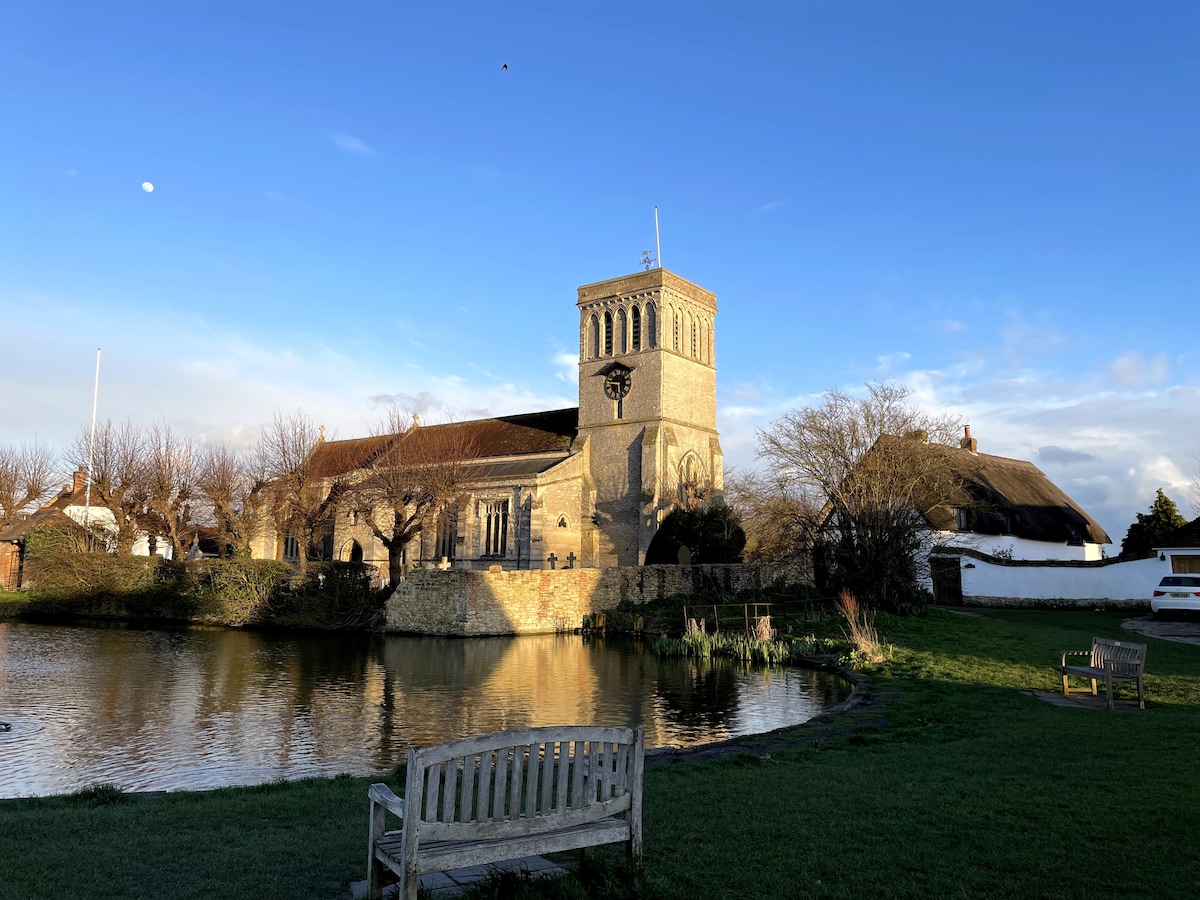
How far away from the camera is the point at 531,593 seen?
30.8 meters

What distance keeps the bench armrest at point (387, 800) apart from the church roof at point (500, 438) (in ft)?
121

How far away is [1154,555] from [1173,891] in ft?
107

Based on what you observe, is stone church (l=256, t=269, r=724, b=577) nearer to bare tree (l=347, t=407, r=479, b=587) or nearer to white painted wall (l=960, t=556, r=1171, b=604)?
bare tree (l=347, t=407, r=479, b=587)

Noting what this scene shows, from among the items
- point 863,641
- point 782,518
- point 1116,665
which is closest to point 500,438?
point 782,518

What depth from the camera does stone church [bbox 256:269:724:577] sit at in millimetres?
41125

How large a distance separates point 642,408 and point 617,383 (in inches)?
88.1

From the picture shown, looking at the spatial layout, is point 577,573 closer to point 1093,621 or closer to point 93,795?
point 1093,621

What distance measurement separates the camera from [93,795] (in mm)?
7363

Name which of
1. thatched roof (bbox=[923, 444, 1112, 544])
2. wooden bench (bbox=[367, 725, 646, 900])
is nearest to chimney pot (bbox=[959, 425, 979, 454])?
thatched roof (bbox=[923, 444, 1112, 544])

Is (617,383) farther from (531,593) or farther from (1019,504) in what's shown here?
(1019,504)

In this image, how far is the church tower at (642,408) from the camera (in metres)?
42.3

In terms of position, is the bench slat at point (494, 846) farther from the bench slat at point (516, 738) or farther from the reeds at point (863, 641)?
the reeds at point (863, 641)

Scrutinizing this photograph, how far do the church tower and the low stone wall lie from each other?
24.3 ft

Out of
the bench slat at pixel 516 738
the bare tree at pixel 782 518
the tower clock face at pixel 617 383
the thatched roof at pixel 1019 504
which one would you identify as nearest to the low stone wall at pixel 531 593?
the bare tree at pixel 782 518
